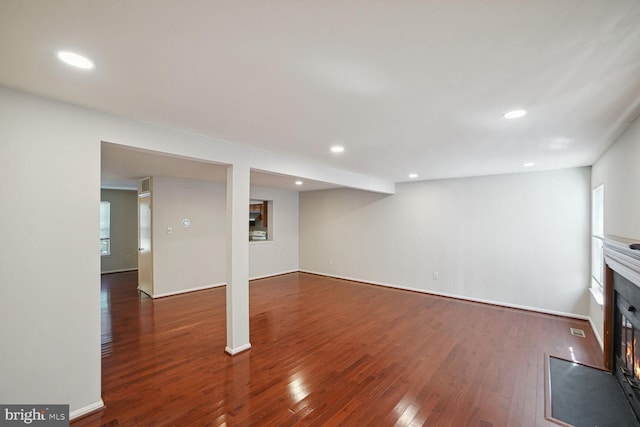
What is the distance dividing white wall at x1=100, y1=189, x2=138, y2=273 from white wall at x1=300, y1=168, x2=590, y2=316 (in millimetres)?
5586

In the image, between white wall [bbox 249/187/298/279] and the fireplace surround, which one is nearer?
the fireplace surround

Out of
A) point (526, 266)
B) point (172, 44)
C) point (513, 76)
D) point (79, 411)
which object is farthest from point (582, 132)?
point (79, 411)

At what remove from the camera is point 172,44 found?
1335 mm

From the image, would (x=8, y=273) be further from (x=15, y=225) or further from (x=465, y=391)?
(x=465, y=391)

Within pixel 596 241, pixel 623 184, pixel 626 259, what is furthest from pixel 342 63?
pixel 596 241

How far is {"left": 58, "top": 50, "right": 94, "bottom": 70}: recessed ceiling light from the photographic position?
1.42 m

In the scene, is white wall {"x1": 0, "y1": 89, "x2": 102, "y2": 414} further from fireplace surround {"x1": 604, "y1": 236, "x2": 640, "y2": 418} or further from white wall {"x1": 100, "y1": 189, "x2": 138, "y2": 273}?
white wall {"x1": 100, "y1": 189, "x2": 138, "y2": 273}

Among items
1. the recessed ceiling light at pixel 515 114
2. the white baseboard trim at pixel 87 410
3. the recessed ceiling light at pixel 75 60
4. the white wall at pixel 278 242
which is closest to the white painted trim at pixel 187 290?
the white wall at pixel 278 242

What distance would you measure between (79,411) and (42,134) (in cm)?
207

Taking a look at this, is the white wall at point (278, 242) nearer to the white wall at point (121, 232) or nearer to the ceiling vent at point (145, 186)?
the ceiling vent at point (145, 186)

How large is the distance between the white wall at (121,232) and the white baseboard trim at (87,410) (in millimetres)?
6738

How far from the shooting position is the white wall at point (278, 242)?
6.98 metres

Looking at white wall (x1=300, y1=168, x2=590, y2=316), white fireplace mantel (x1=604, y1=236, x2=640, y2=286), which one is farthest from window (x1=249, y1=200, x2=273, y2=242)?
white fireplace mantel (x1=604, y1=236, x2=640, y2=286)

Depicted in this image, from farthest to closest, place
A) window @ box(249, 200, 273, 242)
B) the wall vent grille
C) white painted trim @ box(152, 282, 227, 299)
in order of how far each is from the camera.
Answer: window @ box(249, 200, 273, 242), white painted trim @ box(152, 282, 227, 299), the wall vent grille
